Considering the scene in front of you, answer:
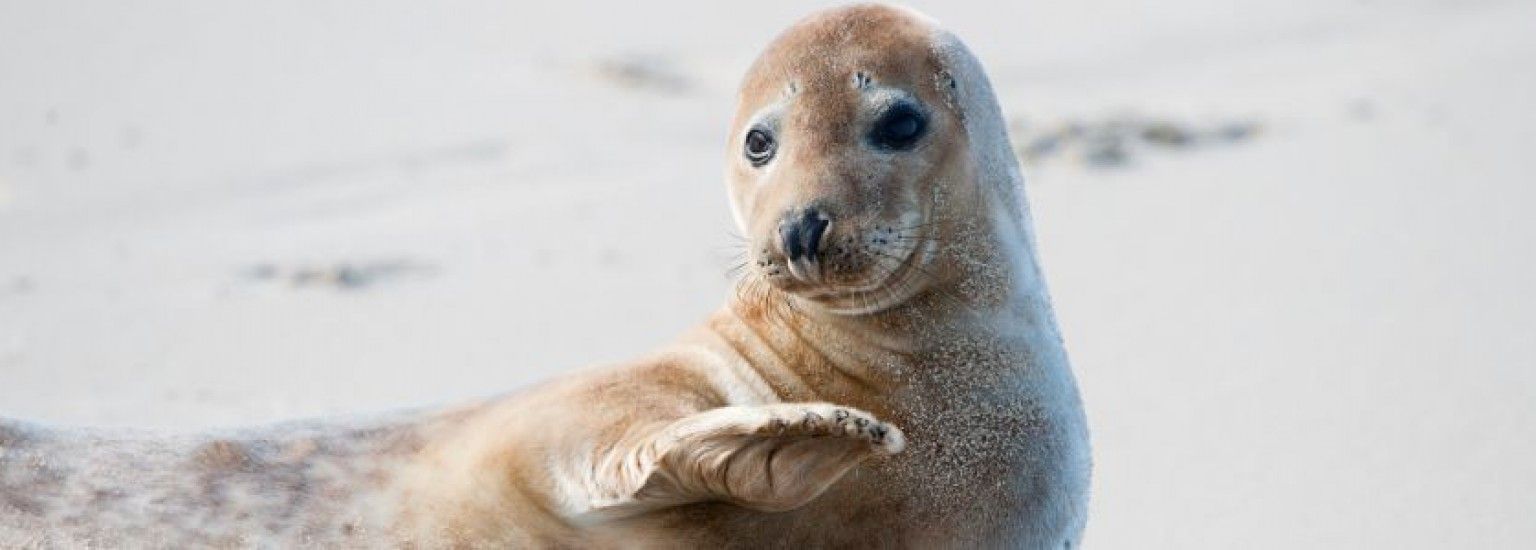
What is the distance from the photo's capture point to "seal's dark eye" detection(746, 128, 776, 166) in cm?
317

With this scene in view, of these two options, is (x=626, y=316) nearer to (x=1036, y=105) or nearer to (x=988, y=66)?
(x=1036, y=105)

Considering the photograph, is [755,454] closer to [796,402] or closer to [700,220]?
[796,402]

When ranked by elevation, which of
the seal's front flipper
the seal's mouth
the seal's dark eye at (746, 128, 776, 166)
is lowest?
the seal's front flipper

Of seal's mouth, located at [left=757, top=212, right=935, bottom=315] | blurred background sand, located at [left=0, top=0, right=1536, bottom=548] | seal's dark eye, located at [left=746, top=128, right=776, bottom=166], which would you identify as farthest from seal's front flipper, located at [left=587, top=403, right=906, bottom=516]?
blurred background sand, located at [left=0, top=0, right=1536, bottom=548]

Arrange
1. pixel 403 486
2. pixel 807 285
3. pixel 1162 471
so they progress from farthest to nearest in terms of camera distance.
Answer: pixel 1162 471, pixel 403 486, pixel 807 285

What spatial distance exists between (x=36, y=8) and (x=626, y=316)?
4.79 metres

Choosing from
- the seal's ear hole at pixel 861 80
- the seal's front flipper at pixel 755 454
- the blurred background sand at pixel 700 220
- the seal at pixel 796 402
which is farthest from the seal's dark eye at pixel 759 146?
the blurred background sand at pixel 700 220

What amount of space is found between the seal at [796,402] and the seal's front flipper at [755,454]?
0.05ft

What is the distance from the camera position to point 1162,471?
175 inches

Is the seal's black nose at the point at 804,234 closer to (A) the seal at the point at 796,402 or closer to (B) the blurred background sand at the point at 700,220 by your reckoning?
(A) the seal at the point at 796,402

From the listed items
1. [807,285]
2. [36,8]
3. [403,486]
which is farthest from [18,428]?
[36,8]

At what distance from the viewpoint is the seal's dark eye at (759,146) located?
317 cm

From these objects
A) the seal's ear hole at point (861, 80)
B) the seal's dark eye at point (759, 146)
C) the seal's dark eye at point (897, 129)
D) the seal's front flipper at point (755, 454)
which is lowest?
the seal's front flipper at point (755, 454)

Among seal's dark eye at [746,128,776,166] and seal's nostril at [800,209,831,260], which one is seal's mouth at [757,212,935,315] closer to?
seal's nostril at [800,209,831,260]
